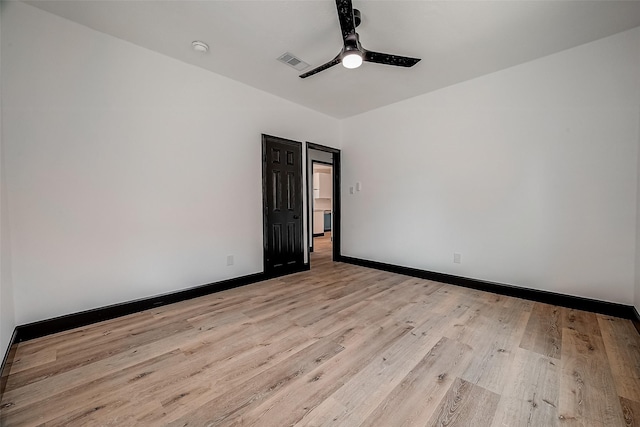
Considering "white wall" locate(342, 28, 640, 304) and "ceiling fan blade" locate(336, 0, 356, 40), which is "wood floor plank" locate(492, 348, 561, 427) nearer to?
"white wall" locate(342, 28, 640, 304)

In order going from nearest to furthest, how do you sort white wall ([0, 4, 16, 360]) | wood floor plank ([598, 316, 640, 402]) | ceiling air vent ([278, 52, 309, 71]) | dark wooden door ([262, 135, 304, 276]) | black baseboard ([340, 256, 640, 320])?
1. wood floor plank ([598, 316, 640, 402])
2. white wall ([0, 4, 16, 360])
3. black baseboard ([340, 256, 640, 320])
4. ceiling air vent ([278, 52, 309, 71])
5. dark wooden door ([262, 135, 304, 276])

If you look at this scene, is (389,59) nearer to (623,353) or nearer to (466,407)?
(466,407)

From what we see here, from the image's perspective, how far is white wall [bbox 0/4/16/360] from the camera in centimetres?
178

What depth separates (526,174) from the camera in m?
3.06

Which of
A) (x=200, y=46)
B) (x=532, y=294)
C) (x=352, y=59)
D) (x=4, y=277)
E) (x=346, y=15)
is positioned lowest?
(x=532, y=294)

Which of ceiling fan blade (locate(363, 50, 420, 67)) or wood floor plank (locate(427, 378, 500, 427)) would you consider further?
ceiling fan blade (locate(363, 50, 420, 67))

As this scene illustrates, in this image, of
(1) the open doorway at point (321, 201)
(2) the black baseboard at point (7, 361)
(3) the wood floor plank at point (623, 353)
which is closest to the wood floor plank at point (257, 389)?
(2) the black baseboard at point (7, 361)

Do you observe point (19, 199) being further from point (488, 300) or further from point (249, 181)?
point (488, 300)

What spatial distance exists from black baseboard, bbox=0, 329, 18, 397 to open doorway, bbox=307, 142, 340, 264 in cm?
365

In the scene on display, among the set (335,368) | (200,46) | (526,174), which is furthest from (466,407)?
(200,46)

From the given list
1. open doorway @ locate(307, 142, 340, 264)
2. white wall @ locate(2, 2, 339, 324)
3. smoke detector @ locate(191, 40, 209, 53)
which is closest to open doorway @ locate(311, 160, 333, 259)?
open doorway @ locate(307, 142, 340, 264)

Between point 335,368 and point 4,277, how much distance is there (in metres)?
2.44

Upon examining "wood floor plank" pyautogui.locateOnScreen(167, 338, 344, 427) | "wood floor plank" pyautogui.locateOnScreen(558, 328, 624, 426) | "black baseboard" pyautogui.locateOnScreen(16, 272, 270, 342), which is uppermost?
"black baseboard" pyautogui.locateOnScreen(16, 272, 270, 342)

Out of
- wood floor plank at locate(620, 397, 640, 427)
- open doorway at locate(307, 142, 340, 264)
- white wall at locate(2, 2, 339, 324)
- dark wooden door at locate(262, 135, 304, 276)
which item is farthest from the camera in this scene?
open doorway at locate(307, 142, 340, 264)
